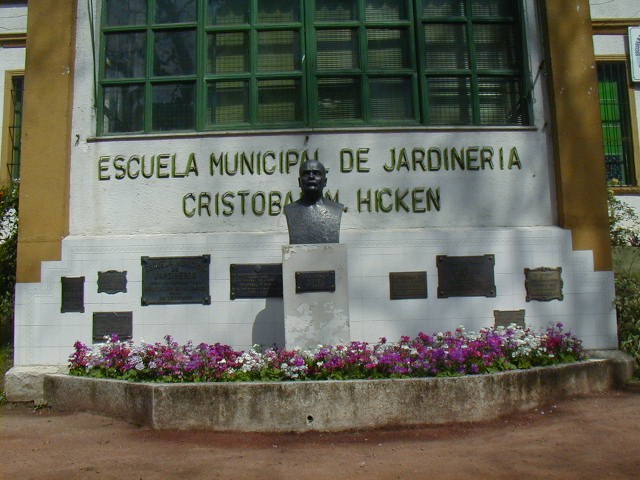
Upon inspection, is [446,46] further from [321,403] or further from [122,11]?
→ [321,403]

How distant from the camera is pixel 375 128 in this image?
839cm

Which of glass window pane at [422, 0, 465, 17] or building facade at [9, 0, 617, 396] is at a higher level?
glass window pane at [422, 0, 465, 17]

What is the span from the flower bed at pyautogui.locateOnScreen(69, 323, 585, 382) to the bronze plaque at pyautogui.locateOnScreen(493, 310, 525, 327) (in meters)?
0.55

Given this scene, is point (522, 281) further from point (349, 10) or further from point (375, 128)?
point (349, 10)

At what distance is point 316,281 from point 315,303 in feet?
0.82

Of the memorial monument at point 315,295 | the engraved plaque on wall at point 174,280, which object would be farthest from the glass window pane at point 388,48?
the engraved plaque on wall at point 174,280

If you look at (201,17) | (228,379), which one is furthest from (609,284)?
(201,17)

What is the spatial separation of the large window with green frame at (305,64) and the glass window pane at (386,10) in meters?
0.01

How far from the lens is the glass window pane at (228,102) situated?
864cm

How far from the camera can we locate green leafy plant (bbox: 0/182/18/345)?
364 inches

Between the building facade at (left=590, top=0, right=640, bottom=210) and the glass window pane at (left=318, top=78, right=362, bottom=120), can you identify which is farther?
the building facade at (left=590, top=0, right=640, bottom=210)

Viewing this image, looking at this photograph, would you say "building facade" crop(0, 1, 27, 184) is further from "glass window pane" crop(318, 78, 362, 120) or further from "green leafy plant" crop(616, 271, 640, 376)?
"green leafy plant" crop(616, 271, 640, 376)

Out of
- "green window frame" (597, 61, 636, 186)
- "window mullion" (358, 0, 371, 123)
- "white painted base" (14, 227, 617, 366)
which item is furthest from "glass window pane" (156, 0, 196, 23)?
"green window frame" (597, 61, 636, 186)

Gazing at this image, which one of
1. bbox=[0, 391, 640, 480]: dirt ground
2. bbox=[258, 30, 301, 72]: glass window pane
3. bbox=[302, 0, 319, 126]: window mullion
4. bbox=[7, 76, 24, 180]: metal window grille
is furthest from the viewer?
bbox=[7, 76, 24, 180]: metal window grille
